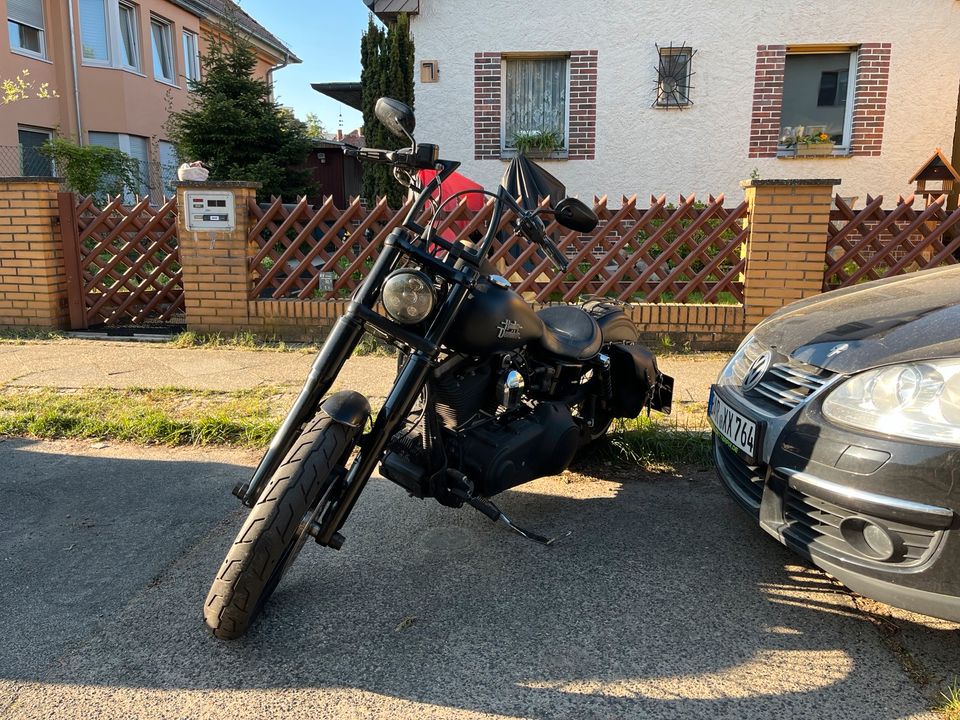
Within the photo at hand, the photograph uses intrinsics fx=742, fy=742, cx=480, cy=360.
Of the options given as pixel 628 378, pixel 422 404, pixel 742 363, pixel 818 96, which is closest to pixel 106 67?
pixel 818 96

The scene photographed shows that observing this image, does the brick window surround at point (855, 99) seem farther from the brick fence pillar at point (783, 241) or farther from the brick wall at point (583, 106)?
the brick fence pillar at point (783, 241)

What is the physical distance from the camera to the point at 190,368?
5738 mm

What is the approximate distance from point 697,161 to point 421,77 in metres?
3.97

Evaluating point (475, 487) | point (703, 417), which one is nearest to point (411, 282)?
→ point (475, 487)

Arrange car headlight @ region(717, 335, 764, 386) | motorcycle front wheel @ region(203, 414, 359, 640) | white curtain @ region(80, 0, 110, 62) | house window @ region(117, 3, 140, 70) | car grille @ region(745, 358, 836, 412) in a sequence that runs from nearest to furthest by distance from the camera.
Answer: motorcycle front wheel @ region(203, 414, 359, 640), car grille @ region(745, 358, 836, 412), car headlight @ region(717, 335, 764, 386), white curtain @ region(80, 0, 110, 62), house window @ region(117, 3, 140, 70)

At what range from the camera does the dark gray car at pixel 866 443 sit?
6.60ft

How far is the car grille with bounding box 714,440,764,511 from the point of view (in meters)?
2.64

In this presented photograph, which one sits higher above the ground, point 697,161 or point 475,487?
point 697,161

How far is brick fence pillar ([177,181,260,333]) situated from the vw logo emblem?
496 cm

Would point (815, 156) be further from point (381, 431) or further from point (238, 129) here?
point (381, 431)

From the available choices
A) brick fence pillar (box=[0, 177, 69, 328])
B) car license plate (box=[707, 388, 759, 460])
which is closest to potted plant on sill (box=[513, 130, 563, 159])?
brick fence pillar (box=[0, 177, 69, 328])

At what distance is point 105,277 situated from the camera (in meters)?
7.23

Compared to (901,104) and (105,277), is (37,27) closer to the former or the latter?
(105,277)

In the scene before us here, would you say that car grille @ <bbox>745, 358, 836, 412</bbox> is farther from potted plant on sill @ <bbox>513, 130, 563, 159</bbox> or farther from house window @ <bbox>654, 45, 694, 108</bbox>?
house window @ <bbox>654, 45, 694, 108</bbox>
